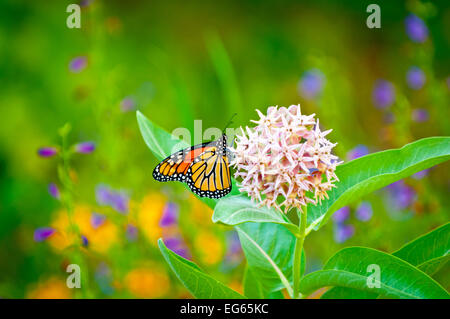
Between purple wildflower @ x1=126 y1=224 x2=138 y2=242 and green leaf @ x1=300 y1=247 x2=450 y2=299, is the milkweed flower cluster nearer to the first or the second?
green leaf @ x1=300 y1=247 x2=450 y2=299

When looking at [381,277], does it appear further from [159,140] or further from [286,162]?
[159,140]

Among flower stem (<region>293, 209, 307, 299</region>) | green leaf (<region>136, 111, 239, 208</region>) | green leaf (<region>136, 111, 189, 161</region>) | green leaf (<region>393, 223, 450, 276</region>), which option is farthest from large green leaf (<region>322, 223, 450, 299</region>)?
green leaf (<region>136, 111, 189, 161</region>)

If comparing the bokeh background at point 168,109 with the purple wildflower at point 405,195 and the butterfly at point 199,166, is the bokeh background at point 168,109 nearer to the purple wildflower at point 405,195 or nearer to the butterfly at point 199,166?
the purple wildflower at point 405,195

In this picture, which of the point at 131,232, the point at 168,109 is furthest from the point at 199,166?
the point at 168,109

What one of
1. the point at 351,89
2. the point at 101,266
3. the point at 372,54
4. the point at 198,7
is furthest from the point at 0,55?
the point at 372,54

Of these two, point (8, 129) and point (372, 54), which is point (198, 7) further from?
point (8, 129)
